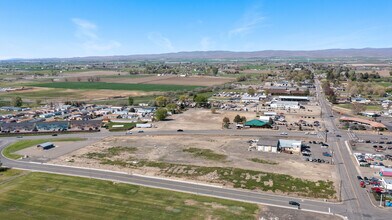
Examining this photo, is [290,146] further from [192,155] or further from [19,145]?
[19,145]

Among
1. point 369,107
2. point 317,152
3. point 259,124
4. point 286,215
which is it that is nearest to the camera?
point 286,215

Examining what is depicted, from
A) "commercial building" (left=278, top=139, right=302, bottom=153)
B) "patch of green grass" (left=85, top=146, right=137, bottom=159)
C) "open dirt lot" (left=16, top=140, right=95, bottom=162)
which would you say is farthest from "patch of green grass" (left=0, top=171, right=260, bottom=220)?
"commercial building" (left=278, top=139, right=302, bottom=153)

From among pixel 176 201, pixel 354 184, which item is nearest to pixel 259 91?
pixel 354 184

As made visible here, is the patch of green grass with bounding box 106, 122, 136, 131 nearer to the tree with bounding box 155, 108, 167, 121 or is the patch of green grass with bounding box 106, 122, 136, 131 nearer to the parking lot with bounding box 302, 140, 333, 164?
the tree with bounding box 155, 108, 167, 121

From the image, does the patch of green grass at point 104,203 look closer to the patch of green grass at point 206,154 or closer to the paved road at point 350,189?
the paved road at point 350,189

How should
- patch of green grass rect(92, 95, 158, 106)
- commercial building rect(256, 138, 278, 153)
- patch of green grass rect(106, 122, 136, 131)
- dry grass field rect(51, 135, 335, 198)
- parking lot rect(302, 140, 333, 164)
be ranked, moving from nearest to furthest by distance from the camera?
dry grass field rect(51, 135, 335, 198) < parking lot rect(302, 140, 333, 164) < commercial building rect(256, 138, 278, 153) < patch of green grass rect(106, 122, 136, 131) < patch of green grass rect(92, 95, 158, 106)

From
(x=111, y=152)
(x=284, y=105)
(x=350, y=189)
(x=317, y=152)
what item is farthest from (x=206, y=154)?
(x=284, y=105)

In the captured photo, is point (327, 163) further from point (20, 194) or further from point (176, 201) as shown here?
point (20, 194)

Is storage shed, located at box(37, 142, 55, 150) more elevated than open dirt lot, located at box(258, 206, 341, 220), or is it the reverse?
storage shed, located at box(37, 142, 55, 150)
